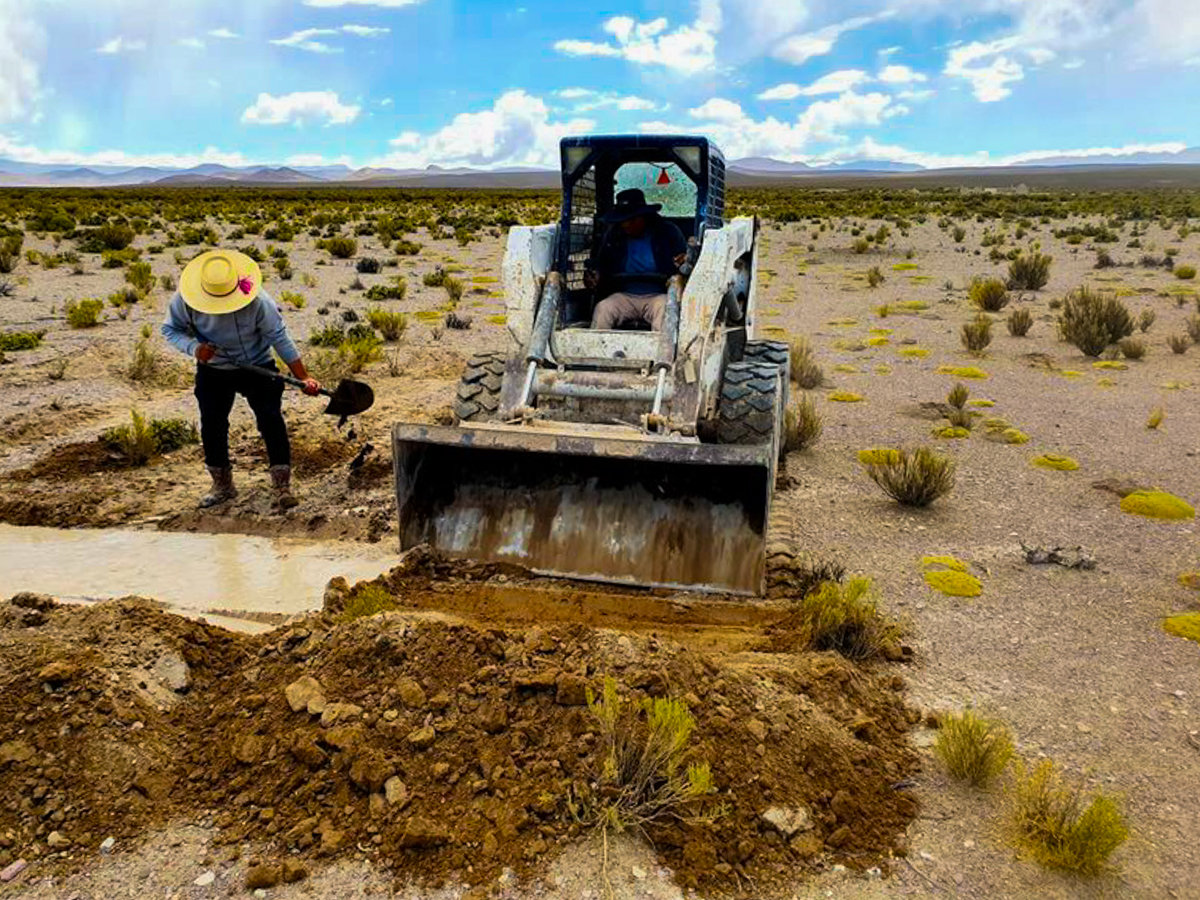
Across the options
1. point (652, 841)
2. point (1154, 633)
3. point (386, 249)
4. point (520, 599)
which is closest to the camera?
point (652, 841)

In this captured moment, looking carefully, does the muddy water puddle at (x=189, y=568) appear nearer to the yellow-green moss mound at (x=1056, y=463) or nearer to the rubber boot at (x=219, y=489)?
the rubber boot at (x=219, y=489)

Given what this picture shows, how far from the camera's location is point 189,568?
20.5 feet

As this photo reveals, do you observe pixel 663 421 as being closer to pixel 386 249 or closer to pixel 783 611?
pixel 783 611

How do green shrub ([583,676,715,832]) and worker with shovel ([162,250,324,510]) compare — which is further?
worker with shovel ([162,250,324,510])

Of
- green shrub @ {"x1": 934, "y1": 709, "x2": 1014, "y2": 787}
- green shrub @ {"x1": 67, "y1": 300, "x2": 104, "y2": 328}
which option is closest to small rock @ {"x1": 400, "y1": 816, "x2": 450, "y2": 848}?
green shrub @ {"x1": 934, "y1": 709, "x2": 1014, "y2": 787}

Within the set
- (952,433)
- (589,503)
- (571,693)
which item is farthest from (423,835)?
(952,433)

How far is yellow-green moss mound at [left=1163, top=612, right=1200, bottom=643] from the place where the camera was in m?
5.14

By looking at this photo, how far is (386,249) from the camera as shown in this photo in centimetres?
2884

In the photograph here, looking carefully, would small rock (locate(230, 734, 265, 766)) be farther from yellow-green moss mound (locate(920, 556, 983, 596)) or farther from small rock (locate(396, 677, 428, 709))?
yellow-green moss mound (locate(920, 556, 983, 596))

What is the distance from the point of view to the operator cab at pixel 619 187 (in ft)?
23.8

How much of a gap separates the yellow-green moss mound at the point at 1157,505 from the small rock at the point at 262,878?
6795mm

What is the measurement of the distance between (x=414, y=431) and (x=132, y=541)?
2.67m

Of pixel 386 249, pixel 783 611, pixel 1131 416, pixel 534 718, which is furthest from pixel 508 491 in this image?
pixel 386 249

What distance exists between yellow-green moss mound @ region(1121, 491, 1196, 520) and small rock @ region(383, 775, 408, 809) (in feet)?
20.6
